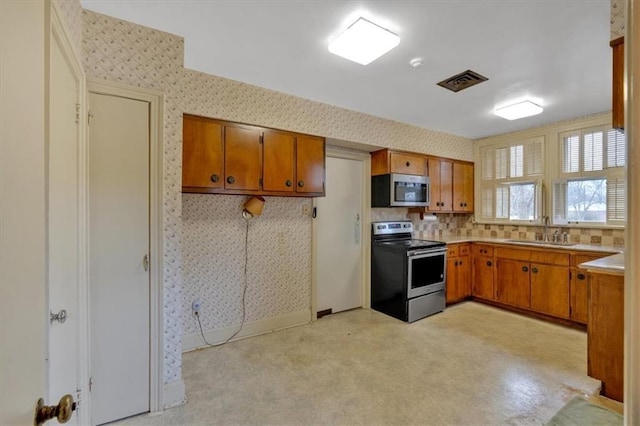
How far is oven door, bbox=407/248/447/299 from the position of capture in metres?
3.57

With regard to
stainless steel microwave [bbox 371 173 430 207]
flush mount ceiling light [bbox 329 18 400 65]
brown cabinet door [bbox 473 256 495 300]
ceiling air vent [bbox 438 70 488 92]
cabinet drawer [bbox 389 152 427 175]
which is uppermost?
ceiling air vent [bbox 438 70 488 92]

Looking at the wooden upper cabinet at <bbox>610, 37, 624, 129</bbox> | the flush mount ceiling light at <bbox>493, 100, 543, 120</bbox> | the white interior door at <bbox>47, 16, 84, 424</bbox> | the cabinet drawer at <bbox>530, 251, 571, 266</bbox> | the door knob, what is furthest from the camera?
the cabinet drawer at <bbox>530, 251, 571, 266</bbox>

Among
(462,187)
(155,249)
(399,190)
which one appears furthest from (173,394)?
(462,187)

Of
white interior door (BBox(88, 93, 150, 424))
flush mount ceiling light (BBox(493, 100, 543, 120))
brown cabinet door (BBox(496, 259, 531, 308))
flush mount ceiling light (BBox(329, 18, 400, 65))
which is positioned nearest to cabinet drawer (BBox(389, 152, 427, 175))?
flush mount ceiling light (BBox(493, 100, 543, 120))

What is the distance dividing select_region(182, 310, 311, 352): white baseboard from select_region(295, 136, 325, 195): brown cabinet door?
1488 mm

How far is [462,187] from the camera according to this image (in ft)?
15.7

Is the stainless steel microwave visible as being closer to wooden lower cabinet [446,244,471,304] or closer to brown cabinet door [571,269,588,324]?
wooden lower cabinet [446,244,471,304]

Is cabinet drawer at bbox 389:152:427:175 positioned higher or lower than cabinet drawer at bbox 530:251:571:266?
higher

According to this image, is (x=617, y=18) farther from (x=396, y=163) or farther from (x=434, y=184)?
(x=434, y=184)

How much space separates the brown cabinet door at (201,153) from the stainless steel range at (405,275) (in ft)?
7.58

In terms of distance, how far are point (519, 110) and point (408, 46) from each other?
202 centimetres

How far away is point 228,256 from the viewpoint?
9.80 ft

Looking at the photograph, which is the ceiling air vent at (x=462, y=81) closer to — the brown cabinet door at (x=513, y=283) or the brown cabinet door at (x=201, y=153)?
the brown cabinet door at (x=201, y=153)

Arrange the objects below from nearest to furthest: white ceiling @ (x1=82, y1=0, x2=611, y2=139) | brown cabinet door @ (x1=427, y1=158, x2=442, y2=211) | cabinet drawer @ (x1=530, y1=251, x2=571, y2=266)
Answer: white ceiling @ (x1=82, y1=0, x2=611, y2=139)
cabinet drawer @ (x1=530, y1=251, x2=571, y2=266)
brown cabinet door @ (x1=427, y1=158, x2=442, y2=211)
